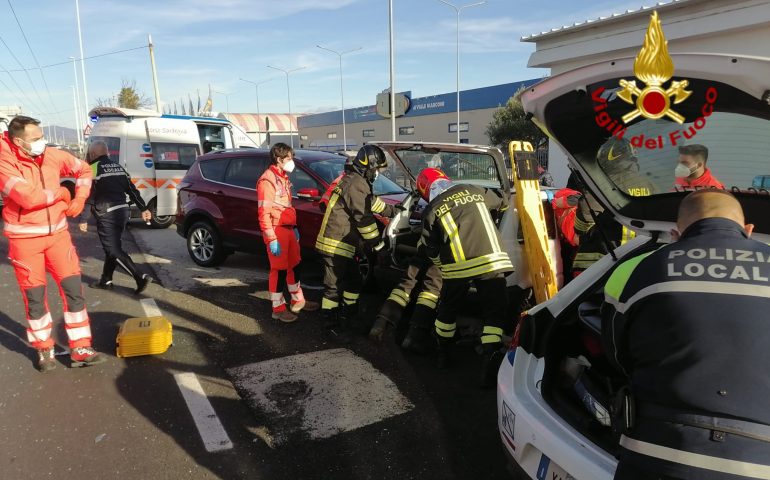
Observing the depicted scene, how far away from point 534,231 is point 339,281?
1918 millimetres

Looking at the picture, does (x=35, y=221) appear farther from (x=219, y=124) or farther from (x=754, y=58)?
(x=219, y=124)

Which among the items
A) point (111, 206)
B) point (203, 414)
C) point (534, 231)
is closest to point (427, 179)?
point (534, 231)

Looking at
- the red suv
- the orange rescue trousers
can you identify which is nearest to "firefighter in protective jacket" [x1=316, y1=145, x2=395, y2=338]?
the red suv

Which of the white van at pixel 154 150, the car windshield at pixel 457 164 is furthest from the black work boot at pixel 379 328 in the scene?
the white van at pixel 154 150

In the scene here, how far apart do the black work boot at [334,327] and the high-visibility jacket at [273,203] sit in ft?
3.11

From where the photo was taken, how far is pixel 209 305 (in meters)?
5.62

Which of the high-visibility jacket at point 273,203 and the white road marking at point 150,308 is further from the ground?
the high-visibility jacket at point 273,203

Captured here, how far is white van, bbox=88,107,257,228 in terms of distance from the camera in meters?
10.4

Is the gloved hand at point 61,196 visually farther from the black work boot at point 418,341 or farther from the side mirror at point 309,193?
the black work boot at point 418,341

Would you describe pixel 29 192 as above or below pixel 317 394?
above

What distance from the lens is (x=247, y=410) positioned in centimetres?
339

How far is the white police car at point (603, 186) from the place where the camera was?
191 centimetres

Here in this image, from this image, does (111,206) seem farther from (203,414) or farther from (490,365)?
(490,365)

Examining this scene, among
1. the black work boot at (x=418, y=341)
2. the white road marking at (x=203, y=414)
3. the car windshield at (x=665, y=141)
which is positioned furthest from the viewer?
the black work boot at (x=418, y=341)
